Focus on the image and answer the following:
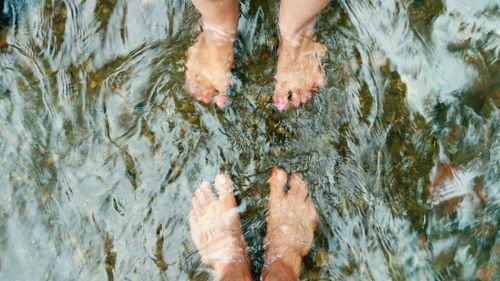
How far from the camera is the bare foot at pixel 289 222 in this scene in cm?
316

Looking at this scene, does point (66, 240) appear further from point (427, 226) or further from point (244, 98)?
point (427, 226)

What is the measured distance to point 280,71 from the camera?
3352 millimetres

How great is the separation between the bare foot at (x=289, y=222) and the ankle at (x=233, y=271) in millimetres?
114

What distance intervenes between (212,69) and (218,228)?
0.92 m

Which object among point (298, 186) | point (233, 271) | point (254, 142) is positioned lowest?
point (233, 271)

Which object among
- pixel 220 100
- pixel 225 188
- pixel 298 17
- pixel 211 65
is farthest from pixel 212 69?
pixel 225 188

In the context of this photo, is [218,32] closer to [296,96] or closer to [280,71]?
[280,71]

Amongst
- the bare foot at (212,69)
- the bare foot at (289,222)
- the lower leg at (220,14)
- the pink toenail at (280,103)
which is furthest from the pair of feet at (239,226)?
the lower leg at (220,14)

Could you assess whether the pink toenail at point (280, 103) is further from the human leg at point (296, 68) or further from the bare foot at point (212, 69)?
the bare foot at point (212, 69)

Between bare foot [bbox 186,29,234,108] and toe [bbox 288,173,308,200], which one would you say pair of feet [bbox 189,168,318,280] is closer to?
toe [bbox 288,173,308,200]

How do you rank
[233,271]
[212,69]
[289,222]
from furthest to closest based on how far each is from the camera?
[212,69], [289,222], [233,271]

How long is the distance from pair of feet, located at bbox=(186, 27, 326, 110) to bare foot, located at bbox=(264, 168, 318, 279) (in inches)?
18.1

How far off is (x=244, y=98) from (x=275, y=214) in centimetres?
70

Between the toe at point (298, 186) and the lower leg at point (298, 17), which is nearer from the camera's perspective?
the lower leg at point (298, 17)
